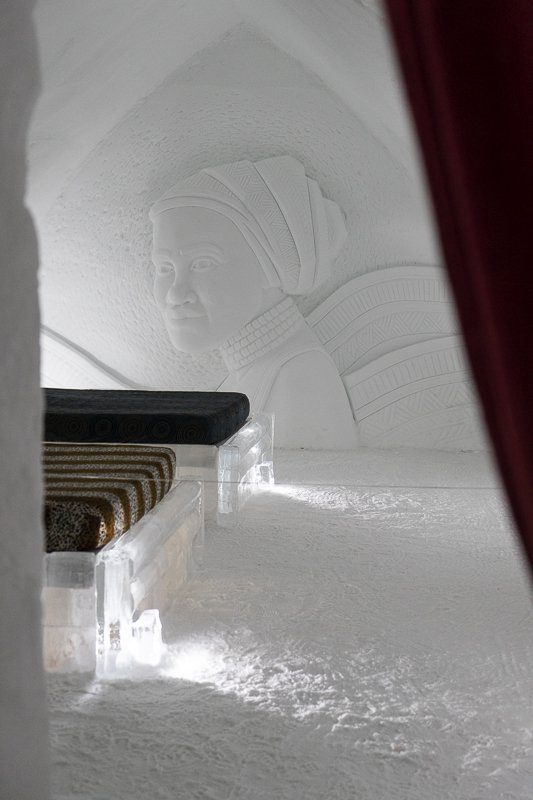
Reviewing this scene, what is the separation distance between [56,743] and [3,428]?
89cm

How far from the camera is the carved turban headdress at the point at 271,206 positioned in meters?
5.41

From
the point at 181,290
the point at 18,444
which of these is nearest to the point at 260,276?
the point at 181,290

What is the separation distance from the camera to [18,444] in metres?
1.28

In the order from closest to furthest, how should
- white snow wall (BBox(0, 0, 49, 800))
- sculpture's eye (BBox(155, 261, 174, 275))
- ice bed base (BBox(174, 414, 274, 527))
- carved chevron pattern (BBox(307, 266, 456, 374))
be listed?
white snow wall (BBox(0, 0, 49, 800)) → ice bed base (BBox(174, 414, 274, 527)) → sculpture's eye (BBox(155, 261, 174, 275)) → carved chevron pattern (BBox(307, 266, 456, 374))

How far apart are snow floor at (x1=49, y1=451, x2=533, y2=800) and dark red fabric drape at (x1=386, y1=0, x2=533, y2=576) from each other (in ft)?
3.60

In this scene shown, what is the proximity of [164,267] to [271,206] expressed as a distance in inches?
31.7

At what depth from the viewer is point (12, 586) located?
1265 millimetres

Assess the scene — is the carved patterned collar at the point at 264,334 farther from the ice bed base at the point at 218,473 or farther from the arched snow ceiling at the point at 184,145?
the ice bed base at the point at 218,473

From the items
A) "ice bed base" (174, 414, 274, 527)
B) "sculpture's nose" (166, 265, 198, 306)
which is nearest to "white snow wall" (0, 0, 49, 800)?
"ice bed base" (174, 414, 274, 527)

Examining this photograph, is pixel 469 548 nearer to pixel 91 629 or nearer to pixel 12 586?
pixel 91 629

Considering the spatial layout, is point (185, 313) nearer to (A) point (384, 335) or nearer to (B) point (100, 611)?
(A) point (384, 335)

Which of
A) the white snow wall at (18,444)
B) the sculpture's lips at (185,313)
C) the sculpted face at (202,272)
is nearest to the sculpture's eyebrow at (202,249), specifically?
the sculpted face at (202,272)

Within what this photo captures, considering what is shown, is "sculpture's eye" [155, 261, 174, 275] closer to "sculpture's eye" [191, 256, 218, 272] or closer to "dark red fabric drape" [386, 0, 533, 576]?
"sculpture's eye" [191, 256, 218, 272]

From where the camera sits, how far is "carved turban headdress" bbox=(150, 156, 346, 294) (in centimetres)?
541
